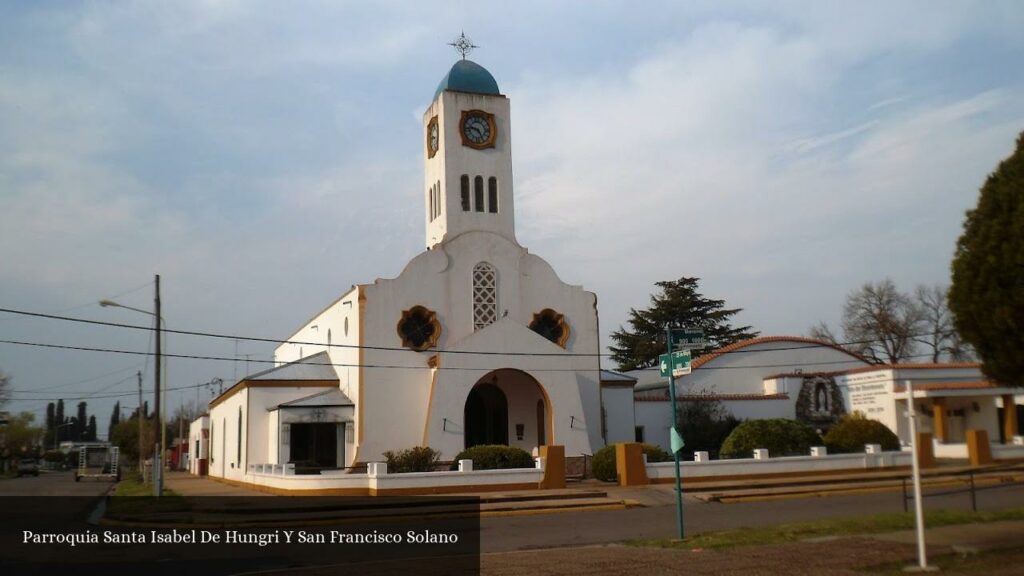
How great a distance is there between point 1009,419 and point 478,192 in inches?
1004

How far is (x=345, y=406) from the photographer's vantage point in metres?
32.7

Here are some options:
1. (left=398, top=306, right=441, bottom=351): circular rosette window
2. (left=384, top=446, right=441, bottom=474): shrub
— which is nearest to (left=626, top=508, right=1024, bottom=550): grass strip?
(left=384, top=446, right=441, bottom=474): shrub

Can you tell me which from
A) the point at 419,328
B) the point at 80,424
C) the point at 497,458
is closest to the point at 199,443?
A: the point at 419,328

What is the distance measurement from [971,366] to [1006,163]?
3097cm

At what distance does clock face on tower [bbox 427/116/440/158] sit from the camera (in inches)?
1487

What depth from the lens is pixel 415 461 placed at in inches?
1139

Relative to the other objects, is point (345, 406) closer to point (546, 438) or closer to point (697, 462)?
point (546, 438)

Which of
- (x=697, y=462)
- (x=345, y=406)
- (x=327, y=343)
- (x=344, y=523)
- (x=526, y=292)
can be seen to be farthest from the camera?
(x=327, y=343)

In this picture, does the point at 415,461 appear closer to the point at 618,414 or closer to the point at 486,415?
the point at 486,415

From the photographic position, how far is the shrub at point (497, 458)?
2841cm

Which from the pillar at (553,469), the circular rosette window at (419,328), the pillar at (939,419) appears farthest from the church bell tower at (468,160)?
the pillar at (939,419)

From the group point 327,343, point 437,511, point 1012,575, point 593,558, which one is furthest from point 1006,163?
point 327,343

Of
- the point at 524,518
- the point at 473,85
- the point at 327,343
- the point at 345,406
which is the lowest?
the point at 524,518

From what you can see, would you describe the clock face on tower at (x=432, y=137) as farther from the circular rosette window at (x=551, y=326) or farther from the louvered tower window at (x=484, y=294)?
the circular rosette window at (x=551, y=326)
